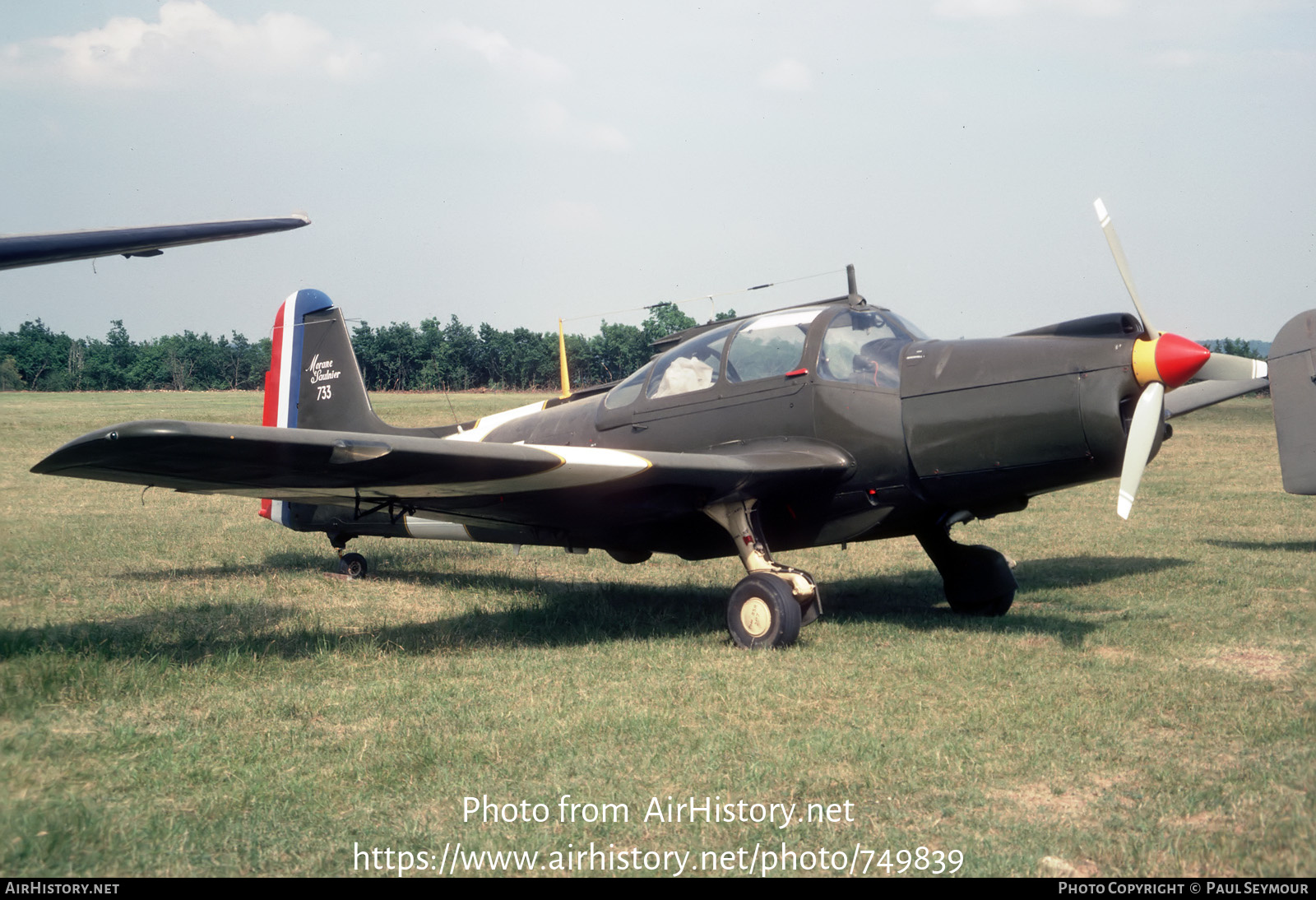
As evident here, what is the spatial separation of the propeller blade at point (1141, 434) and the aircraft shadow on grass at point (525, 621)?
4.28 feet

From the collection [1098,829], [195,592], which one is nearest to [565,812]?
[1098,829]

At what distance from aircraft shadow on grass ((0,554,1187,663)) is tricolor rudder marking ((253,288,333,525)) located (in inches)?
72.8

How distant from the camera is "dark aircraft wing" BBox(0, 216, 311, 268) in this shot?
161 inches

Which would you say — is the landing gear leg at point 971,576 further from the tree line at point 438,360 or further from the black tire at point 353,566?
the tree line at point 438,360

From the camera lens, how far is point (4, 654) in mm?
5875

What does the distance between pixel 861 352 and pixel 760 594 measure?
1969 millimetres

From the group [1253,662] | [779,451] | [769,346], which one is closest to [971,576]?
[779,451]

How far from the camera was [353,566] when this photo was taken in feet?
33.0

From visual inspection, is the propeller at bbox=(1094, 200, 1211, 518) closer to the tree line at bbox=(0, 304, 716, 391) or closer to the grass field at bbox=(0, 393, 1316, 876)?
the grass field at bbox=(0, 393, 1316, 876)

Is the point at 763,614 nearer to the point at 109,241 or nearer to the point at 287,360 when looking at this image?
the point at 109,241

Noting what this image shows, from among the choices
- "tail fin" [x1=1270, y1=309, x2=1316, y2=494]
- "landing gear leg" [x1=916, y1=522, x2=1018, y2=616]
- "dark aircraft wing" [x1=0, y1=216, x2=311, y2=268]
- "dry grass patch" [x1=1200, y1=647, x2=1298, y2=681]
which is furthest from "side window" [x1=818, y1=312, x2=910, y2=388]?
"tail fin" [x1=1270, y1=309, x2=1316, y2=494]

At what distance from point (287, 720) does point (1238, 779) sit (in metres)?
4.39

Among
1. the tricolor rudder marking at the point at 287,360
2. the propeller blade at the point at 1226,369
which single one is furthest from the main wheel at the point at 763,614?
the tricolor rudder marking at the point at 287,360
